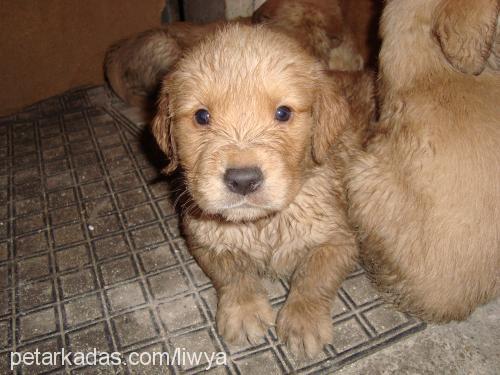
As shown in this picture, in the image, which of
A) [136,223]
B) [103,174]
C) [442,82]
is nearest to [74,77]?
[103,174]

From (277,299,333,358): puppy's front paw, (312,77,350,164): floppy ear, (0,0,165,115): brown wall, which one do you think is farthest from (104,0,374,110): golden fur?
(277,299,333,358): puppy's front paw

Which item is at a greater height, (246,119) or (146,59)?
(246,119)

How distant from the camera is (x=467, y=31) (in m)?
2.43

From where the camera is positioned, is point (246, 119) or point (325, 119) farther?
point (325, 119)

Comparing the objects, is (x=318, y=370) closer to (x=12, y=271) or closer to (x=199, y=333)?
(x=199, y=333)

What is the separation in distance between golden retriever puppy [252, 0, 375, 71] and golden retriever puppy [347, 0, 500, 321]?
128 cm

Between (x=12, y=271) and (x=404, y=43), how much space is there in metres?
2.88

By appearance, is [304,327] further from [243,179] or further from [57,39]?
[57,39]

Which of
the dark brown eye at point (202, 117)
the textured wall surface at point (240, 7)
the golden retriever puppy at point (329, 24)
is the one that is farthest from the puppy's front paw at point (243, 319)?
the textured wall surface at point (240, 7)

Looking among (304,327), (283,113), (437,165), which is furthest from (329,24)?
(304,327)

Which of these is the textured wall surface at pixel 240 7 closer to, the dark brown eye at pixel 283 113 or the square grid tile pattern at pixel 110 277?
the square grid tile pattern at pixel 110 277

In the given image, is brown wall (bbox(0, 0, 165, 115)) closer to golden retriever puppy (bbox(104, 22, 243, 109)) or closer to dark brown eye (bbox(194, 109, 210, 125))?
golden retriever puppy (bbox(104, 22, 243, 109))

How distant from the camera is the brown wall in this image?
14.3 feet

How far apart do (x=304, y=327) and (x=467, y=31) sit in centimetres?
182
